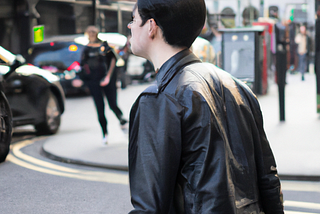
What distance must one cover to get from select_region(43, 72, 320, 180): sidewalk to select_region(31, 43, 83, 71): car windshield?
110 inches

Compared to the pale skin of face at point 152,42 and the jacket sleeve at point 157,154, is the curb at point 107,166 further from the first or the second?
the jacket sleeve at point 157,154

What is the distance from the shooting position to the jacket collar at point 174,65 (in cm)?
161

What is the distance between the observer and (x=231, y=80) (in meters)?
1.72

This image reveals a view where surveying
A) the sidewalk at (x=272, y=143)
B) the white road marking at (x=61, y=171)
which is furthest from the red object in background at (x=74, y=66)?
the white road marking at (x=61, y=171)

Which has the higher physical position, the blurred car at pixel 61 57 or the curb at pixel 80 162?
the blurred car at pixel 61 57

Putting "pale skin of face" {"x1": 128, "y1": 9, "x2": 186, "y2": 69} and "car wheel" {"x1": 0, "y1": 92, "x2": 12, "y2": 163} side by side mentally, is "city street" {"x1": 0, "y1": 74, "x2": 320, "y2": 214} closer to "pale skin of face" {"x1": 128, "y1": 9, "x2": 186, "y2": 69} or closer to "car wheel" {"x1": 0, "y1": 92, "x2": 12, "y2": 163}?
"car wheel" {"x1": 0, "y1": 92, "x2": 12, "y2": 163}

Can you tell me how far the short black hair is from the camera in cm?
157

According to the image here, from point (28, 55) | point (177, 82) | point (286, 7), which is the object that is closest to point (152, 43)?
point (177, 82)

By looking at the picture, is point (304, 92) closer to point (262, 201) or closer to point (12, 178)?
point (12, 178)

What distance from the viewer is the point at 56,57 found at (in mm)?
14672

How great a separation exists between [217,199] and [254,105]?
438 mm

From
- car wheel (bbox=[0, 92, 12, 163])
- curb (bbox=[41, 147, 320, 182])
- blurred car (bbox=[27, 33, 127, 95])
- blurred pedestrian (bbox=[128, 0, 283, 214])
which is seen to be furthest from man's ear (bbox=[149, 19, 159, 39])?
blurred car (bbox=[27, 33, 127, 95])

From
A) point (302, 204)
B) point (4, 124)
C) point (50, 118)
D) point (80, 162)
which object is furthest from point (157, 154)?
point (50, 118)

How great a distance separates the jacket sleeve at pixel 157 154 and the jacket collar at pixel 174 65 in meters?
0.11
